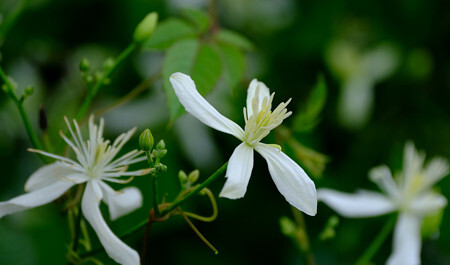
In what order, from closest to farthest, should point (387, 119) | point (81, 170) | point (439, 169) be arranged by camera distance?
point (81, 170) < point (439, 169) < point (387, 119)

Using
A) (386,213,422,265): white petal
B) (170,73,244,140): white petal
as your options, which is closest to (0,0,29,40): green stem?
(170,73,244,140): white petal

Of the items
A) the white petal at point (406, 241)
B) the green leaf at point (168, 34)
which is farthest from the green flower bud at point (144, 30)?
the white petal at point (406, 241)

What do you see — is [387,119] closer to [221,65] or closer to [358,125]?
[358,125]

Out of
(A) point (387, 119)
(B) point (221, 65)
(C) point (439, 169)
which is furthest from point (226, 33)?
(A) point (387, 119)

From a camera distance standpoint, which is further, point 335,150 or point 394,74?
point 394,74

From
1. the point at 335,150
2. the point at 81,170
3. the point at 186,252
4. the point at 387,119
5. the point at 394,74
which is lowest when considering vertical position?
the point at 81,170

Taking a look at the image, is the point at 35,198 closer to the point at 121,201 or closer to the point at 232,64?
the point at 121,201

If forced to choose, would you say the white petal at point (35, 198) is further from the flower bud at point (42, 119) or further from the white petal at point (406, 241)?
the white petal at point (406, 241)
